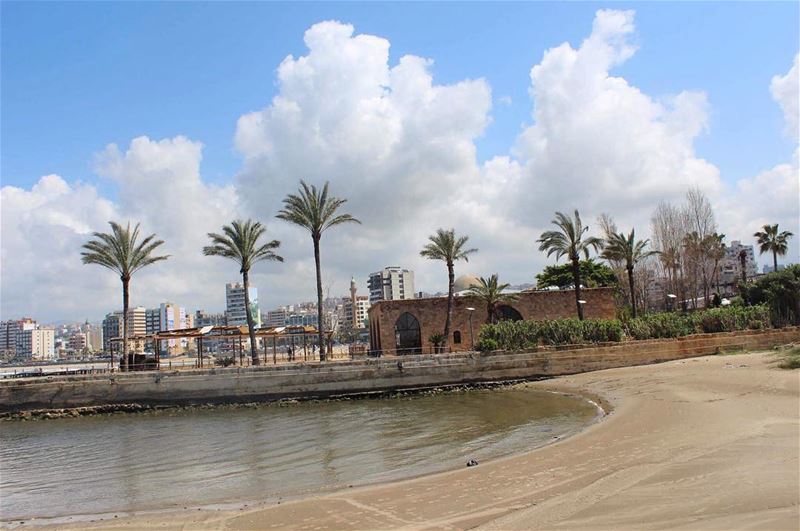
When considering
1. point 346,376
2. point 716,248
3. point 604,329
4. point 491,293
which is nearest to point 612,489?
point 346,376

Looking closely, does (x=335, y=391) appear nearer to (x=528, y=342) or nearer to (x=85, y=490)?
(x=528, y=342)

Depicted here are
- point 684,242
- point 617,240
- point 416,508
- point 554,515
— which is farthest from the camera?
point 684,242

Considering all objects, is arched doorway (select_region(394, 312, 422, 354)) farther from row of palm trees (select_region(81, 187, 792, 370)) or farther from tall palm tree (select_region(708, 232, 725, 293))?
tall palm tree (select_region(708, 232, 725, 293))

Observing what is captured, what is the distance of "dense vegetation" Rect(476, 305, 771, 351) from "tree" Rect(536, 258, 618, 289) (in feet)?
74.1

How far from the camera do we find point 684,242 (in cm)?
4606

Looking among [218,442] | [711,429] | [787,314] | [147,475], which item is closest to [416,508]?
[711,429]

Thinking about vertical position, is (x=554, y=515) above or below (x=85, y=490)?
above

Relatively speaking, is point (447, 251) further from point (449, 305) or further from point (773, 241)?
point (773, 241)

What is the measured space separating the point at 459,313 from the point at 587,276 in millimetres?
21200

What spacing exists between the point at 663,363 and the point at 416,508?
25.4 meters

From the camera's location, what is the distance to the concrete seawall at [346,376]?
29.2 m

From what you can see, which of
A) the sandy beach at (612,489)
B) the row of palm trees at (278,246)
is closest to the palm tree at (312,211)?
the row of palm trees at (278,246)

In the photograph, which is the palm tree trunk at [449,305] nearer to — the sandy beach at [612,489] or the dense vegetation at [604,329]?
the dense vegetation at [604,329]

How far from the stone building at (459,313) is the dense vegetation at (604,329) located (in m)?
8.74
